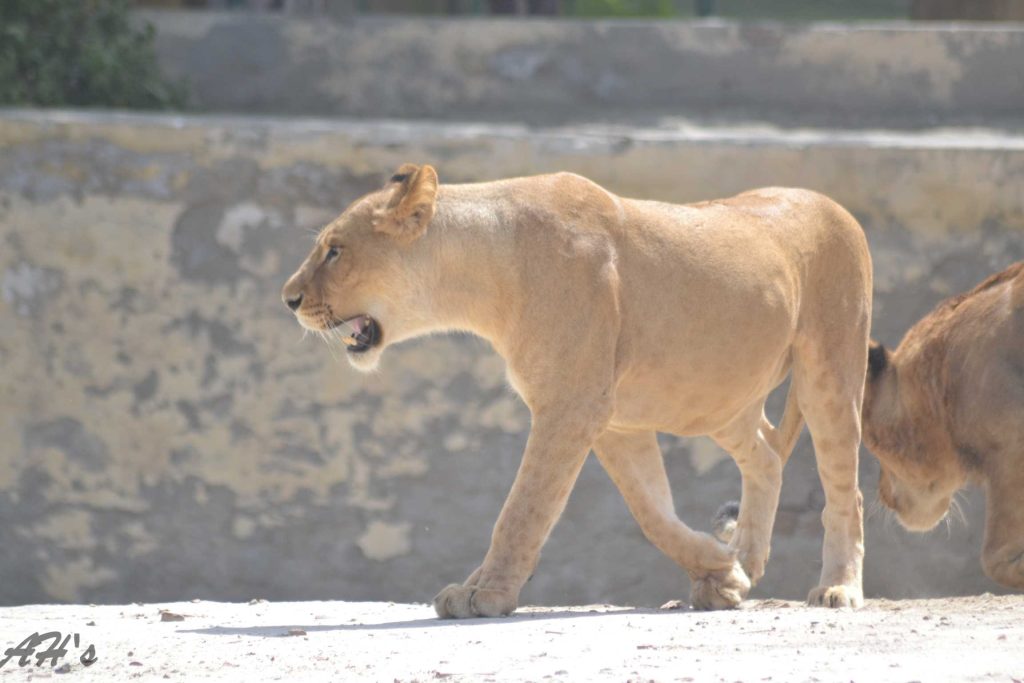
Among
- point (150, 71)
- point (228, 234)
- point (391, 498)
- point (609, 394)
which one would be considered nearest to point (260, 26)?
point (150, 71)

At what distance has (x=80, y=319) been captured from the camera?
877 cm

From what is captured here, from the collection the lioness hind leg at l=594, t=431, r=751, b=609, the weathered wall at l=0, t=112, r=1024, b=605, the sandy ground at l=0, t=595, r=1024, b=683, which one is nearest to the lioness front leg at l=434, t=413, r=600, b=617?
the sandy ground at l=0, t=595, r=1024, b=683

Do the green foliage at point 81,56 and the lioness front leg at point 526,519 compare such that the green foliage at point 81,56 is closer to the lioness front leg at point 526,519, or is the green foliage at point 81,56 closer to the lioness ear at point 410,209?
the lioness ear at point 410,209

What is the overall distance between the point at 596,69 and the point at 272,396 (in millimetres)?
3520

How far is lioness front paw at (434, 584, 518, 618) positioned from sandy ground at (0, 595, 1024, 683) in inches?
2.7

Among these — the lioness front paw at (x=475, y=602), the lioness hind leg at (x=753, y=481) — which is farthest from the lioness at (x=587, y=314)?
the lioness hind leg at (x=753, y=481)

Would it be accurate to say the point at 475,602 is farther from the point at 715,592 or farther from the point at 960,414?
the point at 960,414

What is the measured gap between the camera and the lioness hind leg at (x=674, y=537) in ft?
19.6

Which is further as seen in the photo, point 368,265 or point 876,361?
point 876,361

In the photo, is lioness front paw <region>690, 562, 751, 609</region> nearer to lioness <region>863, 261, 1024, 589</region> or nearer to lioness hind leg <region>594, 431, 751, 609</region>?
lioness hind leg <region>594, 431, 751, 609</region>

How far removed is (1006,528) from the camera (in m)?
6.73

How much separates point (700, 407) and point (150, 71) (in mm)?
5937

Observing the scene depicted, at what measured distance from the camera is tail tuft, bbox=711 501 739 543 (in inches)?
277
